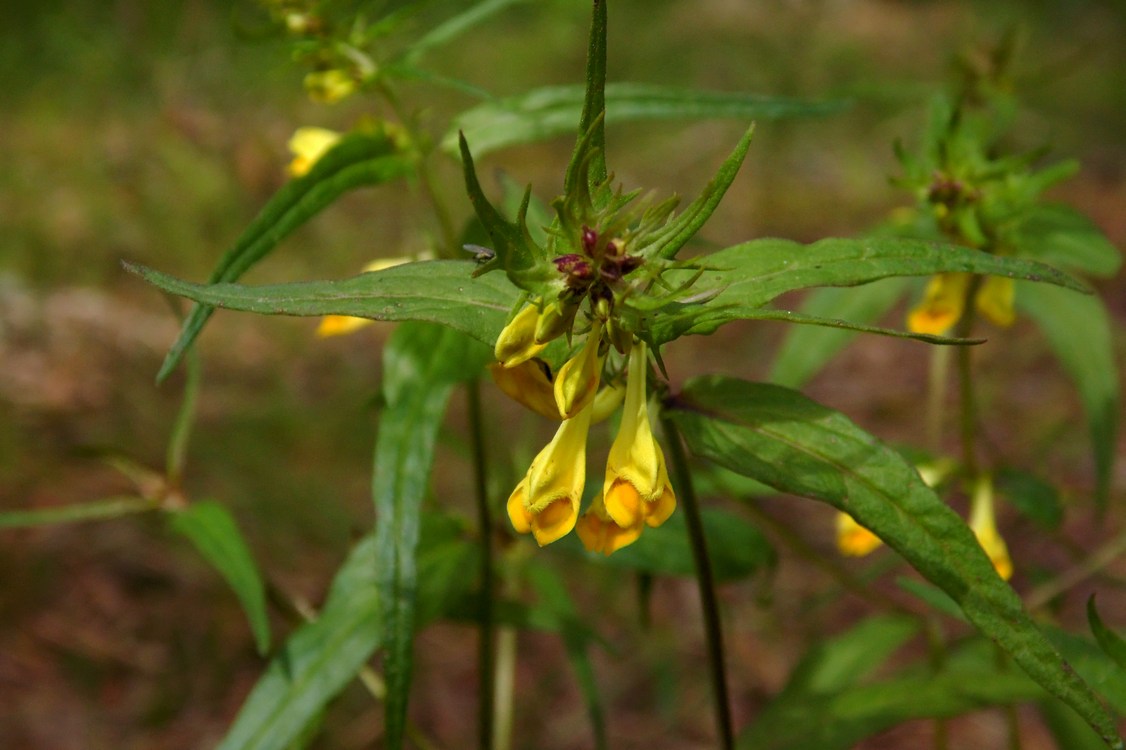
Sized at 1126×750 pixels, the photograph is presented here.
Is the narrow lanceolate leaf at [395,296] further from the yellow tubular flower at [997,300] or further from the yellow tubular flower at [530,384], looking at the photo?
the yellow tubular flower at [997,300]

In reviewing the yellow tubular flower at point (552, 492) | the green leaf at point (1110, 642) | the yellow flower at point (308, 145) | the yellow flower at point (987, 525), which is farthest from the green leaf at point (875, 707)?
the yellow flower at point (308, 145)

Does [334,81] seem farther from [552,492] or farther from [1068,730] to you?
[1068,730]

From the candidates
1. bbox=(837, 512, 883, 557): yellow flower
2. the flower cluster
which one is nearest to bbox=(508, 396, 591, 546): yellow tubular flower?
the flower cluster

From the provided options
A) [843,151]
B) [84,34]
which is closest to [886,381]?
[843,151]

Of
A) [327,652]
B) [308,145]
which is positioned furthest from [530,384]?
[308,145]

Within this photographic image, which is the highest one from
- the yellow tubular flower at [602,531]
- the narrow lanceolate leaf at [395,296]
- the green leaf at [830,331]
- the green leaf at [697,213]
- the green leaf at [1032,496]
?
the green leaf at [830,331]

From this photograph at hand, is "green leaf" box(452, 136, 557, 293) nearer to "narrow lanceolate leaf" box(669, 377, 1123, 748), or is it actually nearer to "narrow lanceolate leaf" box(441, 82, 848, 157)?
"narrow lanceolate leaf" box(669, 377, 1123, 748)

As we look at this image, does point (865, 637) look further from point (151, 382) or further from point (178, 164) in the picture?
point (178, 164)
